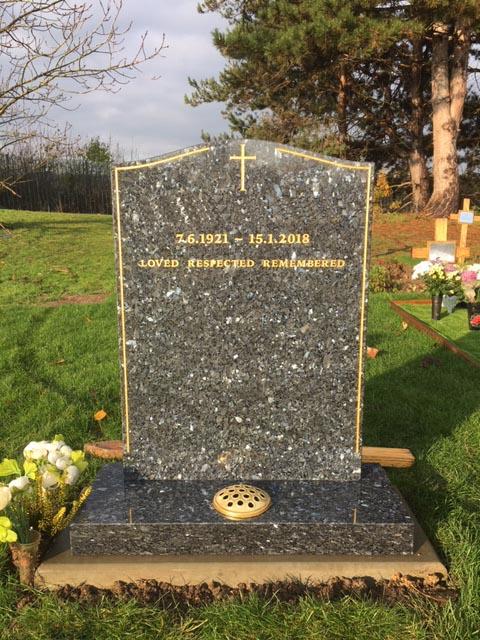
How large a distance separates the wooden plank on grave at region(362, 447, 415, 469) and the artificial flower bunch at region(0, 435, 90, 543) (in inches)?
64.1

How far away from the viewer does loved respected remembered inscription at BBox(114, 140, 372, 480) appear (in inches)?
99.8

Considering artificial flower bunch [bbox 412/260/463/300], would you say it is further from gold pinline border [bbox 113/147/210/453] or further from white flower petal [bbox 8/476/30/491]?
white flower petal [bbox 8/476/30/491]

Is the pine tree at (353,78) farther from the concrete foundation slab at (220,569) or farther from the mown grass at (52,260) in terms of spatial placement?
the concrete foundation slab at (220,569)

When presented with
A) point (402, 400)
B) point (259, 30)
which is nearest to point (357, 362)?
point (402, 400)

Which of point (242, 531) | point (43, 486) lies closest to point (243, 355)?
point (242, 531)

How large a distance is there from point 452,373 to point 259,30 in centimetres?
1114

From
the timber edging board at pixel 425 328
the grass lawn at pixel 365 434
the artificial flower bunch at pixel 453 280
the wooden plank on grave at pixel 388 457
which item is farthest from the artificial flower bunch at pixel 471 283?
the wooden plank on grave at pixel 388 457

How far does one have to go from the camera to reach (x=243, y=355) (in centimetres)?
269

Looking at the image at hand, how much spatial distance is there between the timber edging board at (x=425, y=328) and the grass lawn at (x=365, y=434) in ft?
0.28

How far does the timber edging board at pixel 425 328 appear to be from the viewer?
217 inches

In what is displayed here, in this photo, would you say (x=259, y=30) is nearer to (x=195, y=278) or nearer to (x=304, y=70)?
(x=304, y=70)

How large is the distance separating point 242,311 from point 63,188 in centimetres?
2432

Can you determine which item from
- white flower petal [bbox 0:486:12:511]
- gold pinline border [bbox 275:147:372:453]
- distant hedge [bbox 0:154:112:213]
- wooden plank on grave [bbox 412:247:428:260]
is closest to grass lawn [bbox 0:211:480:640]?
white flower petal [bbox 0:486:12:511]

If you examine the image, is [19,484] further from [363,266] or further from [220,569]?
[363,266]
